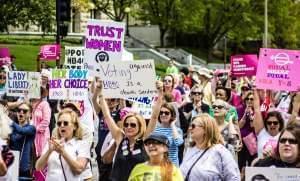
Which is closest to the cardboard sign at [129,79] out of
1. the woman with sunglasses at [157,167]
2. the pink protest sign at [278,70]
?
the pink protest sign at [278,70]

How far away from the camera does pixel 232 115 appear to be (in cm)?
1120

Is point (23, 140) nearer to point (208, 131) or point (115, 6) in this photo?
point (208, 131)

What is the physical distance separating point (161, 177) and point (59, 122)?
1893 mm

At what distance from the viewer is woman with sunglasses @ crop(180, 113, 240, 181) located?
22.6 ft

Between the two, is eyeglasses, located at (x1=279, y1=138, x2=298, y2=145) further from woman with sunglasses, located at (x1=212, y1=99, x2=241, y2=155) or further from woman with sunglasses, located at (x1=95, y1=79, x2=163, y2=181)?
woman with sunglasses, located at (x1=212, y1=99, x2=241, y2=155)

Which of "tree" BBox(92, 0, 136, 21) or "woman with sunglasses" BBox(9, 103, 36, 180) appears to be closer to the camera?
"woman with sunglasses" BBox(9, 103, 36, 180)

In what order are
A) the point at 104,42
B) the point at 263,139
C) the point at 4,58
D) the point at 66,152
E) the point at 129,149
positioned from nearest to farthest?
the point at 66,152, the point at 129,149, the point at 263,139, the point at 104,42, the point at 4,58

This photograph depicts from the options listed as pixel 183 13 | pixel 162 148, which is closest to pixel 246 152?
pixel 162 148

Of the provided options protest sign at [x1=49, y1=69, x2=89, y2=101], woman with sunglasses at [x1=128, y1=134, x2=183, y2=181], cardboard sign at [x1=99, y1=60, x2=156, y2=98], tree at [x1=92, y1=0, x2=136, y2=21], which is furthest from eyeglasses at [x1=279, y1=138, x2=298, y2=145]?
tree at [x1=92, y1=0, x2=136, y2=21]

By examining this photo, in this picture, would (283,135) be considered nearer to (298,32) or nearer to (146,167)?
(146,167)

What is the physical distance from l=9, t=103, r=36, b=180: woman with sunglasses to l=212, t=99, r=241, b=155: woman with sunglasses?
7.85ft

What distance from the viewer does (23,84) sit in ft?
43.6

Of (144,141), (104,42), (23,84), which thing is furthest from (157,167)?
(23,84)

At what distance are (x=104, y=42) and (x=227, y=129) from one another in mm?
1922
